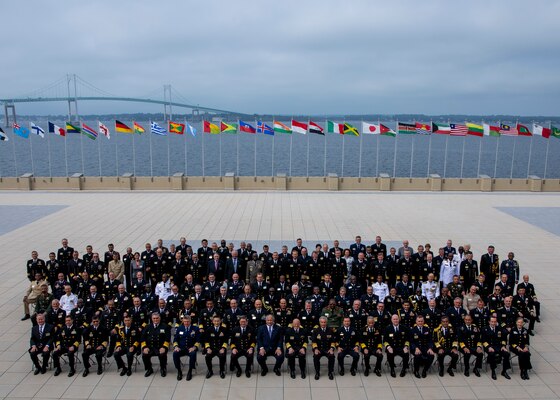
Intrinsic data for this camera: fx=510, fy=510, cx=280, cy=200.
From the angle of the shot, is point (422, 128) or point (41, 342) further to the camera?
point (422, 128)

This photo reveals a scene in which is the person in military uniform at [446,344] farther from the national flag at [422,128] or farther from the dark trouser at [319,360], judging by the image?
the national flag at [422,128]

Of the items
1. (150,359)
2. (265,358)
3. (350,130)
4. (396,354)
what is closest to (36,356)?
(150,359)

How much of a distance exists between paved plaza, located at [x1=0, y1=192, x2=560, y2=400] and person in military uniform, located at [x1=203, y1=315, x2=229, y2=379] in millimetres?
221

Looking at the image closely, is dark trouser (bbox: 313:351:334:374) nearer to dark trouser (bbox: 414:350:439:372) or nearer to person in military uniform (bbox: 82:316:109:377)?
dark trouser (bbox: 414:350:439:372)

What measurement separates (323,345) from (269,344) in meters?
0.97

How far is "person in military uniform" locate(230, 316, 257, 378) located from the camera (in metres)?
8.93

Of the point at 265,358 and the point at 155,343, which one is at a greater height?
the point at 155,343

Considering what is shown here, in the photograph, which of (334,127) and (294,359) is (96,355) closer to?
(294,359)

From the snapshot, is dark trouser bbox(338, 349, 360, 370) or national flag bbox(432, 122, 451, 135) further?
national flag bbox(432, 122, 451, 135)

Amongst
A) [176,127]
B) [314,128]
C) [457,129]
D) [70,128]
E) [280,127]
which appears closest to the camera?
[457,129]

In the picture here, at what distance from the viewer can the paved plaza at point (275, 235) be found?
8.47 metres

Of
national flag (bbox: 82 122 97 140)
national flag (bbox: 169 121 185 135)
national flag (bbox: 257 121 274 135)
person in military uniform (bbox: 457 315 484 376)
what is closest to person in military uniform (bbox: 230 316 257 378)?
person in military uniform (bbox: 457 315 484 376)

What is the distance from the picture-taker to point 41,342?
905 cm

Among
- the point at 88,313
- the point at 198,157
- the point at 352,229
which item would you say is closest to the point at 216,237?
the point at 352,229
